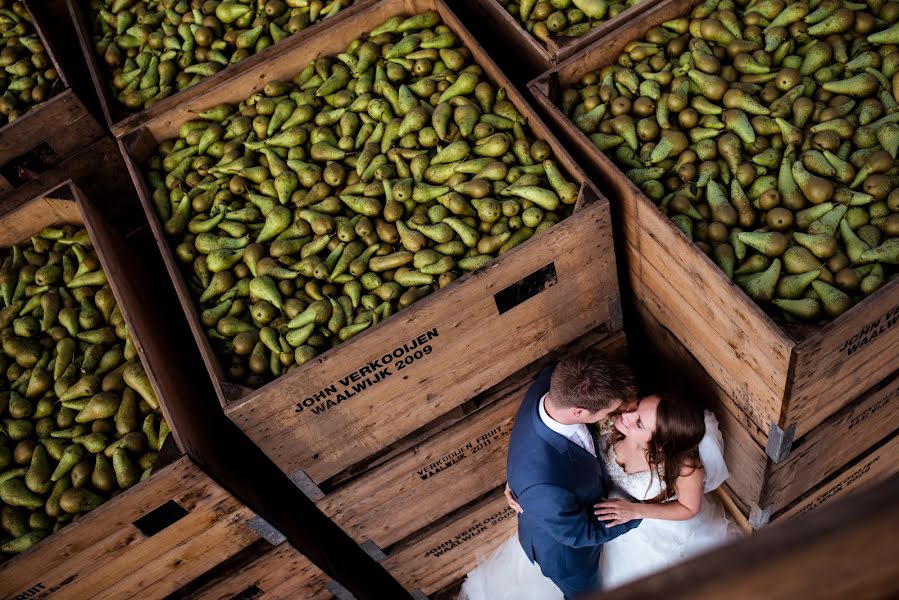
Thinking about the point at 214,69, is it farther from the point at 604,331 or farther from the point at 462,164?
the point at 604,331

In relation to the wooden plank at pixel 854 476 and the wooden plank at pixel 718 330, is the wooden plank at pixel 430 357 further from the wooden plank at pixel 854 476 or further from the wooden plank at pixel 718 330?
the wooden plank at pixel 854 476

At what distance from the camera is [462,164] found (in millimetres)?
2596

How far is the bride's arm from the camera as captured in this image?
8.27 ft

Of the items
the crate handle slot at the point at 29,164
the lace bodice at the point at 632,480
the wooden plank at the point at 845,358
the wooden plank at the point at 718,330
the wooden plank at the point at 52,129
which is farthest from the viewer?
the crate handle slot at the point at 29,164

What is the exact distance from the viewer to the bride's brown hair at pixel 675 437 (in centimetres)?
237

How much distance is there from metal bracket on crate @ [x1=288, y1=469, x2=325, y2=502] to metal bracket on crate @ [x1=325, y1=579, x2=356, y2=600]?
23.8 inches

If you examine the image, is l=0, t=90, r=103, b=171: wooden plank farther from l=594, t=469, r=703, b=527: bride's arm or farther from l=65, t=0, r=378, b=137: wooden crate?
l=594, t=469, r=703, b=527: bride's arm

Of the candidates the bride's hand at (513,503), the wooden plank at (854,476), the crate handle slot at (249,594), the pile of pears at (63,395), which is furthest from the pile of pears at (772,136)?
the crate handle slot at (249,594)

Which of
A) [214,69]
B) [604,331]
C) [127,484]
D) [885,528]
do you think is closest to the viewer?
[885,528]

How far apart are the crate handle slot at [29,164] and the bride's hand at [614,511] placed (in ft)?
10.1

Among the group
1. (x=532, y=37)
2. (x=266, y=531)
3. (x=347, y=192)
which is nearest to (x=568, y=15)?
(x=532, y=37)

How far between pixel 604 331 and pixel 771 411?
2.46 ft

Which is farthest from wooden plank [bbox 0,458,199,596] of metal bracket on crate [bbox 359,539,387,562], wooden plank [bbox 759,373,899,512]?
wooden plank [bbox 759,373,899,512]

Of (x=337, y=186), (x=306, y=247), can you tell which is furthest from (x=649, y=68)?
(x=306, y=247)
